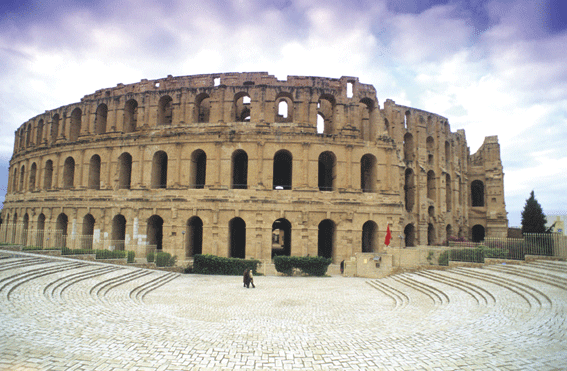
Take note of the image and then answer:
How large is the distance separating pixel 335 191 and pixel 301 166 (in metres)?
3.60

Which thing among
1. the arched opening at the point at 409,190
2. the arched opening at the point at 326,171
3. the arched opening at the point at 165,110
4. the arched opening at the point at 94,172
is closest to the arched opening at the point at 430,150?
the arched opening at the point at 409,190

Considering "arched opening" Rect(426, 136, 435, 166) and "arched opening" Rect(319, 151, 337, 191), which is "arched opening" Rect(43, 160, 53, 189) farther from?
"arched opening" Rect(426, 136, 435, 166)

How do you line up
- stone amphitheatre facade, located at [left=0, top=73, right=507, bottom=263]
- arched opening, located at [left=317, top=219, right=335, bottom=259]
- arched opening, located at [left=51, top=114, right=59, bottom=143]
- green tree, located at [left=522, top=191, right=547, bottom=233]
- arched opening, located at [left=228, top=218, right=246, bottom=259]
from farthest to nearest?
arched opening, located at [left=51, top=114, right=59, bottom=143] < arched opening, located at [left=228, top=218, right=246, bottom=259] < arched opening, located at [left=317, top=219, right=335, bottom=259] < green tree, located at [left=522, top=191, right=547, bottom=233] < stone amphitheatre facade, located at [left=0, top=73, right=507, bottom=263]

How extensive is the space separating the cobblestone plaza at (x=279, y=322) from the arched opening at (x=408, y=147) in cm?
2057

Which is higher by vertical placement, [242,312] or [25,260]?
[25,260]

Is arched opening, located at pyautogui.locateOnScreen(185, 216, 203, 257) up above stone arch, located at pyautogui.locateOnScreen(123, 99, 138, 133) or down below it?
below

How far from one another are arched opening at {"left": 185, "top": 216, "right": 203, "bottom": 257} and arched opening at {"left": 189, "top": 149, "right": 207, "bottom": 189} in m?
3.25

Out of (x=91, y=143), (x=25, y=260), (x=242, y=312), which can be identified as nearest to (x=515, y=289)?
(x=242, y=312)

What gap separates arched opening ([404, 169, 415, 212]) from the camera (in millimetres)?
34969

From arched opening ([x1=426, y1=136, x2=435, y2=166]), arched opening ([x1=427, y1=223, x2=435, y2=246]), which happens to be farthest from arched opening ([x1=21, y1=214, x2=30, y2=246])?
arched opening ([x1=426, y1=136, x2=435, y2=166])

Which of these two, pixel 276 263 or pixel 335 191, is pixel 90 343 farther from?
pixel 335 191

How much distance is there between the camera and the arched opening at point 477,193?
145 ft

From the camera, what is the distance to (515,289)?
12.6 m

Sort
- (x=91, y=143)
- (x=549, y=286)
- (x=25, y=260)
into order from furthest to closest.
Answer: (x=91, y=143) < (x=25, y=260) < (x=549, y=286)
